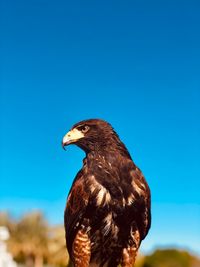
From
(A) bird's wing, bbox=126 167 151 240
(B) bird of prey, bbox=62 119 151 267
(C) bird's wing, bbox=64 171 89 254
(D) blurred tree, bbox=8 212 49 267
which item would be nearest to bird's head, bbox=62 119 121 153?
(B) bird of prey, bbox=62 119 151 267

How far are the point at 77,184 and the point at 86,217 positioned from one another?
49 cm

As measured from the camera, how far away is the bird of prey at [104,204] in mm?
8086

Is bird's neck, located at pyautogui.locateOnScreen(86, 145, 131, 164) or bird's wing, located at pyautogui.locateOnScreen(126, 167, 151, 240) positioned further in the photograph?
bird's neck, located at pyautogui.locateOnScreen(86, 145, 131, 164)

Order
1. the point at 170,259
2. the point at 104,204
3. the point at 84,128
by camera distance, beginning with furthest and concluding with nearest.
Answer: the point at 170,259 < the point at 84,128 < the point at 104,204

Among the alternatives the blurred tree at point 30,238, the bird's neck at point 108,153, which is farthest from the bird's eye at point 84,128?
the blurred tree at point 30,238

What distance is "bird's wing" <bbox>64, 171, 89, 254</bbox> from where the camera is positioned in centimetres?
816

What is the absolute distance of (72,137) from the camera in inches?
341

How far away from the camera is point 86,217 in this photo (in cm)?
823

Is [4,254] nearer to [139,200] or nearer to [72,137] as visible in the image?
[139,200]

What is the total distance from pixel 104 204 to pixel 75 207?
512 mm

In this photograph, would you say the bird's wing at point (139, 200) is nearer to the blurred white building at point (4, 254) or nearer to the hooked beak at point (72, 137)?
the hooked beak at point (72, 137)

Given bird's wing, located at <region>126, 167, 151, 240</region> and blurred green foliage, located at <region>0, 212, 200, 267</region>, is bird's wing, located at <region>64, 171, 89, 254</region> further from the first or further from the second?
blurred green foliage, located at <region>0, 212, 200, 267</region>

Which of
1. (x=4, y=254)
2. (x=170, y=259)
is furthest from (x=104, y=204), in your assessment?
(x=170, y=259)

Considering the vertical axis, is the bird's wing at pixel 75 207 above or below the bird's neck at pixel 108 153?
below
